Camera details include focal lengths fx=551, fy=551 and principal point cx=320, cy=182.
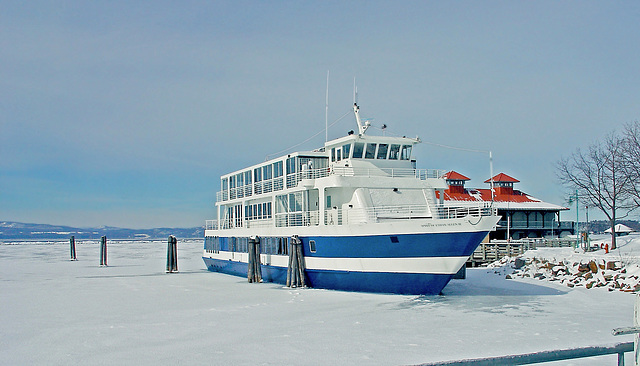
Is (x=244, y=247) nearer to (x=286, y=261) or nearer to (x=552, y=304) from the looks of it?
(x=286, y=261)

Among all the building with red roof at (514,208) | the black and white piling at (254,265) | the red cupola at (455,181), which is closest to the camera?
the black and white piling at (254,265)

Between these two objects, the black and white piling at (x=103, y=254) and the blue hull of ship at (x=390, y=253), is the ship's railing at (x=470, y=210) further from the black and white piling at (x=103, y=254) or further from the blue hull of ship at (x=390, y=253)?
the black and white piling at (x=103, y=254)

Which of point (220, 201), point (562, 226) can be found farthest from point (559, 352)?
point (562, 226)

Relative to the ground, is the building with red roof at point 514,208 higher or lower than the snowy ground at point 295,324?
higher

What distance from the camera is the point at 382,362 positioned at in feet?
35.7

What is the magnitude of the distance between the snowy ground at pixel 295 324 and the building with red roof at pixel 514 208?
2667cm

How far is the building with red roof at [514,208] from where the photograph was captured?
52.6 meters

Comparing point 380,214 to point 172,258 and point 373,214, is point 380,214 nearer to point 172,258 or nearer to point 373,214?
point 373,214

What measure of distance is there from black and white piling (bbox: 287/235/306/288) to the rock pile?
40.2ft

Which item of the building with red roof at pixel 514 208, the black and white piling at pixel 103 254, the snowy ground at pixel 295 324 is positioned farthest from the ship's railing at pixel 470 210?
the black and white piling at pixel 103 254

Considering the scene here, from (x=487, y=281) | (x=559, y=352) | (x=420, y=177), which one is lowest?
(x=487, y=281)

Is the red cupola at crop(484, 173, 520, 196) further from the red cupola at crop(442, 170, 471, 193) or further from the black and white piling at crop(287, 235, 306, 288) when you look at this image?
the black and white piling at crop(287, 235, 306, 288)

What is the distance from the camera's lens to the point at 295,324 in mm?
15805

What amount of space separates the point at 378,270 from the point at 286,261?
671 cm
